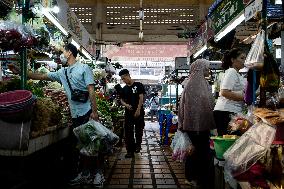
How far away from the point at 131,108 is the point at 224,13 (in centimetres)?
338

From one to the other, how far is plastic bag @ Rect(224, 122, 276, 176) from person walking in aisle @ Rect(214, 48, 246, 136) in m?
1.81

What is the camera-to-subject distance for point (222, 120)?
5.55 m

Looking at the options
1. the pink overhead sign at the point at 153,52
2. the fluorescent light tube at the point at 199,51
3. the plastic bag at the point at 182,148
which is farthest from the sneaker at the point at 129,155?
the pink overhead sign at the point at 153,52

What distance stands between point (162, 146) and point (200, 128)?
5.38m

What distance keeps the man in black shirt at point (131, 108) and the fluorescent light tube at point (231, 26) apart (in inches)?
93.4

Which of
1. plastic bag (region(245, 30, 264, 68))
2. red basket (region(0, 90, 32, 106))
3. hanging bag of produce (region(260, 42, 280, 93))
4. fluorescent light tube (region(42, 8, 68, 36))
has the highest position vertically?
fluorescent light tube (region(42, 8, 68, 36))

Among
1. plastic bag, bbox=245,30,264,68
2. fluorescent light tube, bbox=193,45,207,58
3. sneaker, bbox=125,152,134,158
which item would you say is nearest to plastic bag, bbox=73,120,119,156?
plastic bag, bbox=245,30,264,68

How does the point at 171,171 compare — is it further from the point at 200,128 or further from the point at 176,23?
the point at 176,23

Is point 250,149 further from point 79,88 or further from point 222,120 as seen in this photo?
point 79,88

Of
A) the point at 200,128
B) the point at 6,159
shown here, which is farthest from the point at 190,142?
the point at 6,159

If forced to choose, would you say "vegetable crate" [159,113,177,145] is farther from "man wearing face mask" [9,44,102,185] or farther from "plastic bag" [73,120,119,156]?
"plastic bag" [73,120,119,156]

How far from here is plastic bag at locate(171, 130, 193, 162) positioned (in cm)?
575

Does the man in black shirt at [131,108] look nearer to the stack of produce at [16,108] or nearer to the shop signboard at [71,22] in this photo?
the shop signboard at [71,22]

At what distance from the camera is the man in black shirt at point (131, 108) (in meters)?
9.02
